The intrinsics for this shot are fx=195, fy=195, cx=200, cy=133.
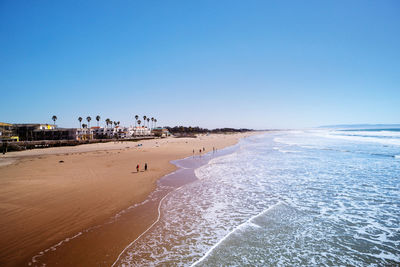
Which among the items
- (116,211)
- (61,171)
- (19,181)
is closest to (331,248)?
(116,211)

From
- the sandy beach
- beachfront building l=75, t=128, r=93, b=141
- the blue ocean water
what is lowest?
the blue ocean water

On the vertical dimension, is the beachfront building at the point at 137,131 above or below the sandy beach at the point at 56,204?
above

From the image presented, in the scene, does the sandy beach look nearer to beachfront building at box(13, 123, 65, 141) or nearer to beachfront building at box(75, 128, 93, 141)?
beachfront building at box(75, 128, 93, 141)

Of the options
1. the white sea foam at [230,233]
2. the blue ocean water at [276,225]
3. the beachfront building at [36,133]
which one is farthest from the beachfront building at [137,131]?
the white sea foam at [230,233]

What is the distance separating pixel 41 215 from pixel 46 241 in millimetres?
2842

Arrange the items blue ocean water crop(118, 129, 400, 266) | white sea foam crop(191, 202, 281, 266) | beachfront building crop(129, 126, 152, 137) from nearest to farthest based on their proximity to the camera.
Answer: white sea foam crop(191, 202, 281, 266)
blue ocean water crop(118, 129, 400, 266)
beachfront building crop(129, 126, 152, 137)

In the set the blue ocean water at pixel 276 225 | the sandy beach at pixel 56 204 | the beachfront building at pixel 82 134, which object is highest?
the beachfront building at pixel 82 134

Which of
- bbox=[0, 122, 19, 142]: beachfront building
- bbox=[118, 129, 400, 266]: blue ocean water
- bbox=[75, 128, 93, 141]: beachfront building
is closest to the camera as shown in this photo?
bbox=[118, 129, 400, 266]: blue ocean water

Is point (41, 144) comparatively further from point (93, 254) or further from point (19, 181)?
Result: point (93, 254)

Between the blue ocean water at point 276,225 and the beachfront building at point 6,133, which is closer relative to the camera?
the blue ocean water at point 276,225

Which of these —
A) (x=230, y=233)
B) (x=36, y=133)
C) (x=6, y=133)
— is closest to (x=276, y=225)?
(x=230, y=233)

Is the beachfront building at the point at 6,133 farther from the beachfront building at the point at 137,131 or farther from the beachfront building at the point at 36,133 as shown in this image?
the beachfront building at the point at 137,131

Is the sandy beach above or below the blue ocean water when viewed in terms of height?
above

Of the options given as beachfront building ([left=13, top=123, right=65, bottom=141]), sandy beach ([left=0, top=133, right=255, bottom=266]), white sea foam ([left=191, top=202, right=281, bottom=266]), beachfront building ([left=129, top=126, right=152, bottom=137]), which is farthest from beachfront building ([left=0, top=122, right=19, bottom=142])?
white sea foam ([left=191, top=202, right=281, bottom=266])
